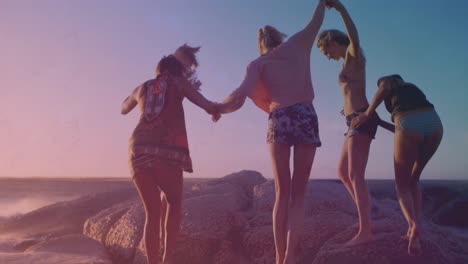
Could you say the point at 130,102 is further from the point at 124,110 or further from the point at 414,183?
the point at 414,183

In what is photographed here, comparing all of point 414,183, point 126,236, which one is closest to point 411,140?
point 414,183

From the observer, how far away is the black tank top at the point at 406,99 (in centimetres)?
430

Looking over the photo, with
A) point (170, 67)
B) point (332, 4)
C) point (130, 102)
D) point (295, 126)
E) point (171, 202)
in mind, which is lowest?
point (171, 202)

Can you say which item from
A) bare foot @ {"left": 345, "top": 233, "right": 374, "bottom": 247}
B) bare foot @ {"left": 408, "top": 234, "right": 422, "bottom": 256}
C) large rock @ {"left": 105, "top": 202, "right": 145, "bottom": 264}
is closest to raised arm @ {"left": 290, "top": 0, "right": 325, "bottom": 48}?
bare foot @ {"left": 345, "top": 233, "right": 374, "bottom": 247}

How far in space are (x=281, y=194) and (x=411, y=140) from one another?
1562mm

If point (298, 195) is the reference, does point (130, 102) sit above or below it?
above

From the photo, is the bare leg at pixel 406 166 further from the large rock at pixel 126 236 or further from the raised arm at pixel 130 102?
the large rock at pixel 126 236

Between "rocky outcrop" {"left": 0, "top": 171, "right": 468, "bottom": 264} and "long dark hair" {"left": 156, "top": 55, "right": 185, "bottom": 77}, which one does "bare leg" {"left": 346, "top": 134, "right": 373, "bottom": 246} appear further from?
"long dark hair" {"left": 156, "top": 55, "right": 185, "bottom": 77}

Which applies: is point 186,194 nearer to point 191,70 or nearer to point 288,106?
point 191,70

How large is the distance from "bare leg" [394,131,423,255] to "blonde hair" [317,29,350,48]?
47.9 inches

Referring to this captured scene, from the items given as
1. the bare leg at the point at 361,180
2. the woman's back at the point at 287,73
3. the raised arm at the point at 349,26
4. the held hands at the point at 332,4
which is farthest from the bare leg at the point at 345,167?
the held hands at the point at 332,4

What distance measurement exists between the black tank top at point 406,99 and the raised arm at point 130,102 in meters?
2.80

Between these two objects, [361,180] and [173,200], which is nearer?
[173,200]

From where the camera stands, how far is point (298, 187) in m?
3.87
